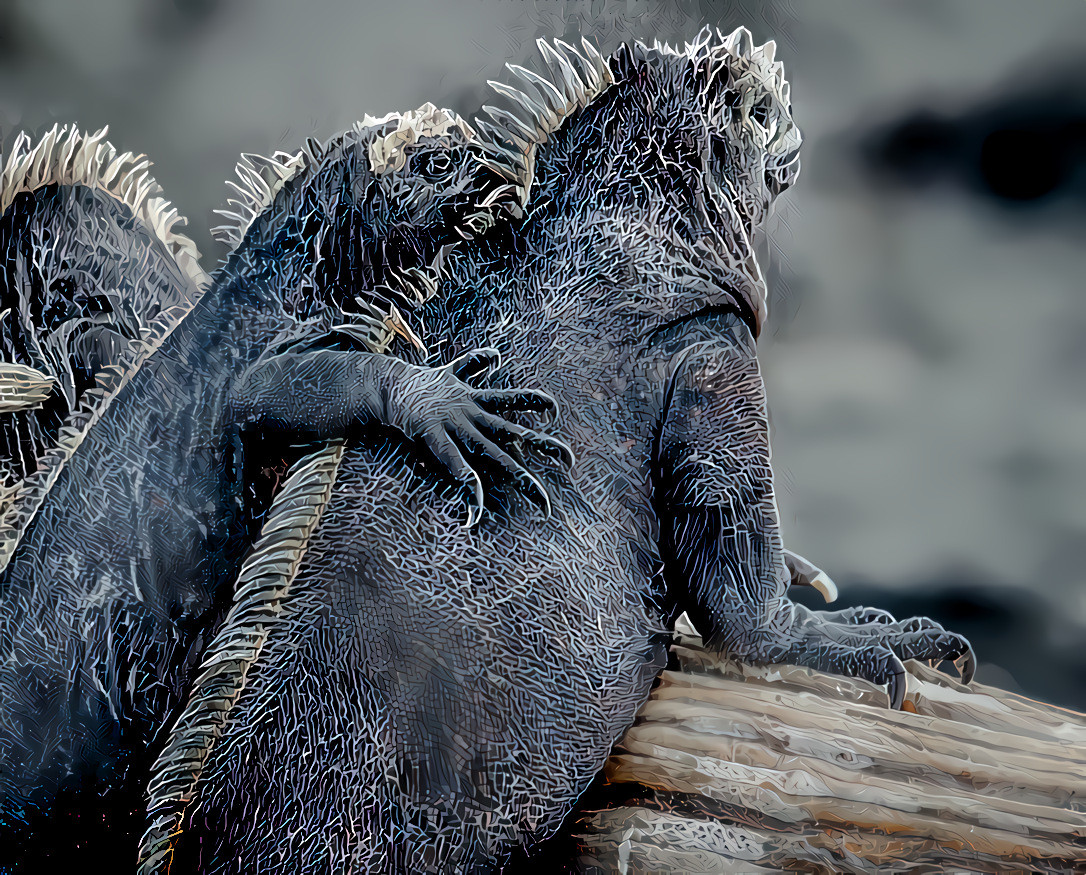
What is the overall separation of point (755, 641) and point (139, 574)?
0.54m

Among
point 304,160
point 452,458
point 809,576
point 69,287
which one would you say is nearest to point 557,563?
point 452,458

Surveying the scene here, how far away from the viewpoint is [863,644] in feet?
2.51

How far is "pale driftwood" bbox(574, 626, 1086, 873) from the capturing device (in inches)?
27.3

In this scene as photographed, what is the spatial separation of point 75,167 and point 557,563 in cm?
59

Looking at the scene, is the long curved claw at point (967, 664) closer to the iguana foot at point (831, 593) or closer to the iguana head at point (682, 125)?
the iguana foot at point (831, 593)

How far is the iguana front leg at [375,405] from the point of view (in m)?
0.62

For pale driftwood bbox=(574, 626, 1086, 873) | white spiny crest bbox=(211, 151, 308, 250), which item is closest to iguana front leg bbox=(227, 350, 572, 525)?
white spiny crest bbox=(211, 151, 308, 250)

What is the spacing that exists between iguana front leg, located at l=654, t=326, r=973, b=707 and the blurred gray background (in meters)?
0.04

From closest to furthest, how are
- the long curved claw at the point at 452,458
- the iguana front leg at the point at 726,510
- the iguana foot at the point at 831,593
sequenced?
the long curved claw at the point at 452,458 < the iguana front leg at the point at 726,510 < the iguana foot at the point at 831,593

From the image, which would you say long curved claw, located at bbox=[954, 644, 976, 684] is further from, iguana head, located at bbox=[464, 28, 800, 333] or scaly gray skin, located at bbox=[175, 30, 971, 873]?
iguana head, located at bbox=[464, 28, 800, 333]

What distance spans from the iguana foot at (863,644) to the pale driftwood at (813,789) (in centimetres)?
2

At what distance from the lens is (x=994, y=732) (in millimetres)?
794

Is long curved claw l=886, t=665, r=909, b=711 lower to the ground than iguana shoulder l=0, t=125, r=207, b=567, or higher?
lower

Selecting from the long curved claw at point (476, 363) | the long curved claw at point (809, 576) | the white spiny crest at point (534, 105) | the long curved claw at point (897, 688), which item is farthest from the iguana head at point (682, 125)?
the long curved claw at point (897, 688)
